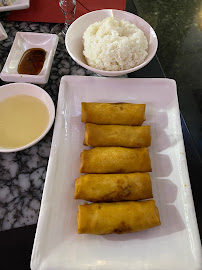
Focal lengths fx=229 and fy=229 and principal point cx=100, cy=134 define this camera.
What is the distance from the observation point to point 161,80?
1632mm

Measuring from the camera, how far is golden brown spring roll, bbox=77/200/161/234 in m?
1.15

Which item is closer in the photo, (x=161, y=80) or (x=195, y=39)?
(x=161, y=80)

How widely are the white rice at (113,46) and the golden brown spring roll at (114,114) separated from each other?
273mm

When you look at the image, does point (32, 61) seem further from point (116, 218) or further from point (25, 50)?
point (116, 218)

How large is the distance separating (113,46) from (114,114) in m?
0.45

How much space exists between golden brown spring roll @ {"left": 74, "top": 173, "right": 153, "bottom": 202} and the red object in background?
161 cm

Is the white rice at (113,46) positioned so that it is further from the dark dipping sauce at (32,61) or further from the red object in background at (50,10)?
the red object in background at (50,10)

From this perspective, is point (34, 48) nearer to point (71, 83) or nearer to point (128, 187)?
point (71, 83)

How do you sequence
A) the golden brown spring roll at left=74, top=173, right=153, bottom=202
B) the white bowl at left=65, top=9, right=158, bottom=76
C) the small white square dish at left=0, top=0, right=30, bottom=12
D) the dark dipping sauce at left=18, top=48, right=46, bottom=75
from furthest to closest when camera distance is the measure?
the small white square dish at left=0, top=0, right=30, bottom=12, the dark dipping sauce at left=18, top=48, right=46, bottom=75, the white bowl at left=65, top=9, right=158, bottom=76, the golden brown spring roll at left=74, top=173, right=153, bottom=202

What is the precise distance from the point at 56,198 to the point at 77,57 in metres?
0.96

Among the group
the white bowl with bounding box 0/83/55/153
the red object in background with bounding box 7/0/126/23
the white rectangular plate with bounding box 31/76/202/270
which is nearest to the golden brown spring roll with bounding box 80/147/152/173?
the white rectangular plate with bounding box 31/76/202/270

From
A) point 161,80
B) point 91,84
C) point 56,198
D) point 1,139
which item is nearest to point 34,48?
point 91,84

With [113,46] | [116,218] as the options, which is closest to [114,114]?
[113,46]

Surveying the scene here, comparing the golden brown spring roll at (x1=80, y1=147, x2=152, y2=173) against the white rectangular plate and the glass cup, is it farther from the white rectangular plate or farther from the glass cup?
the glass cup
